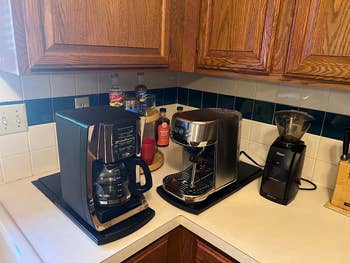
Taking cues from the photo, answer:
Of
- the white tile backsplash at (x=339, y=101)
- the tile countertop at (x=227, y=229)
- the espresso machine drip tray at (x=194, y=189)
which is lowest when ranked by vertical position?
the tile countertop at (x=227, y=229)

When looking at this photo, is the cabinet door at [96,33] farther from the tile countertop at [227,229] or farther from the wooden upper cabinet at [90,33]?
the tile countertop at [227,229]

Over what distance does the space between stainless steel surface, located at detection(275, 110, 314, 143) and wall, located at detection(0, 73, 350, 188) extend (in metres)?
0.15

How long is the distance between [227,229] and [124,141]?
0.43 m

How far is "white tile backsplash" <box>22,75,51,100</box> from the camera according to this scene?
3.18ft

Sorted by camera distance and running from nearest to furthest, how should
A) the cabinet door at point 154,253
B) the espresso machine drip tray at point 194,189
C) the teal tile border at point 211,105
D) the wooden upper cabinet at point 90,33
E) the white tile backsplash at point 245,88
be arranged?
the wooden upper cabinet at point 90,33
the cabinet door at point 154,253
the espresso machine drip tray at point 194,189
the teal tile border at point 211,105
the white tile backsplash at point 245,88

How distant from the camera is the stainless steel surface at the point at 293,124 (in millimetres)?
945

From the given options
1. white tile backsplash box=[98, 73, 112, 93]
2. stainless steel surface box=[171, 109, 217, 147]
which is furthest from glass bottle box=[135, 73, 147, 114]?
stainless steel surface box=[171, 109, 217, 147]

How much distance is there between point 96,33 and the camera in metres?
0.79

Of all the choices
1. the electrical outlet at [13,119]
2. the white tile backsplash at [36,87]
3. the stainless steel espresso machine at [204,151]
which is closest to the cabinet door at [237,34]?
the stainless steel espresso machine at [204,151]

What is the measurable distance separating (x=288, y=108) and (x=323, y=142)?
203 millimetres

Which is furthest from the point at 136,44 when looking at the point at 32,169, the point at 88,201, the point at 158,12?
the point at 32,169

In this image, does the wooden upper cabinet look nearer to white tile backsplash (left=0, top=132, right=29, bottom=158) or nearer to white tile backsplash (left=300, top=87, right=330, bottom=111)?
white tile backsplash (left=0, top=132, right=29, bottom=158)

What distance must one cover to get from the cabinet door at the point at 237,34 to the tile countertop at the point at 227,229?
520 mm

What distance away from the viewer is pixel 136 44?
2.99 ft
